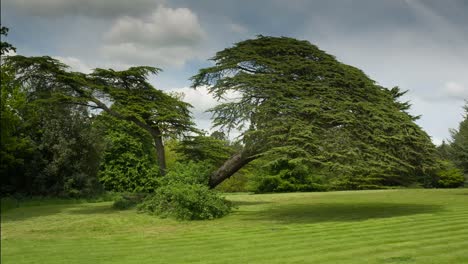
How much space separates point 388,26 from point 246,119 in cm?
1145

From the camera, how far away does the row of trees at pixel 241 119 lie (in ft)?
57.9

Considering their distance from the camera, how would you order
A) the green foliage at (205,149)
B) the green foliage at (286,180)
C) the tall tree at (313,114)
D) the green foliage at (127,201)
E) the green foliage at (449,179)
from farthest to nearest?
the green foliage at (449,179) < the green foliage at (286,180) < the green foliage at (127,201) < the green foliage at (205,149) < the tall tree at (313,114)

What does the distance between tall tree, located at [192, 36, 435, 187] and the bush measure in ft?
9.09

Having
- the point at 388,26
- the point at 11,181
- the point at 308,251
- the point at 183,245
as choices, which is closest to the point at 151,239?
the point at 183,245

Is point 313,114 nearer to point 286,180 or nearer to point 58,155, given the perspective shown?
point 58,155

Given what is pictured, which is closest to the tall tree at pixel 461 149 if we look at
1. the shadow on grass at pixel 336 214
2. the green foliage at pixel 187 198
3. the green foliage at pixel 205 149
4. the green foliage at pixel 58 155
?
the shadow on grass at pixel 336 214

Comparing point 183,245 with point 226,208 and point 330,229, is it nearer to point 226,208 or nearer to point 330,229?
point 330,229

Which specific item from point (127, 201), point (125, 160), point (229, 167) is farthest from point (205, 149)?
point (125, 160)

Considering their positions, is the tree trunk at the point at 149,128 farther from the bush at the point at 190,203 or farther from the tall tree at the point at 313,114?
the tall tree at the point at 313,114

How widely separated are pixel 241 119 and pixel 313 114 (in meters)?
3.06

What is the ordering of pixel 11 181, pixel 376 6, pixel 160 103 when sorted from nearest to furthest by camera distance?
pixel 376 6 → pixel 160 103 → pixel 11 181

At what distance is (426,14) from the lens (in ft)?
32.7

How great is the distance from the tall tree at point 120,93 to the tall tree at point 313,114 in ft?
15.0

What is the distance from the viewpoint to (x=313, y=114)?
59.9 ft
